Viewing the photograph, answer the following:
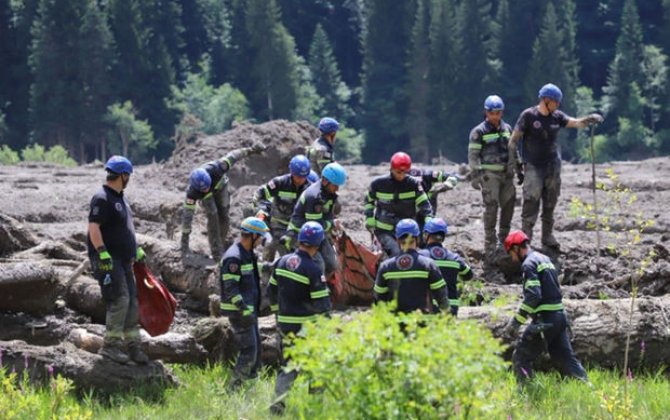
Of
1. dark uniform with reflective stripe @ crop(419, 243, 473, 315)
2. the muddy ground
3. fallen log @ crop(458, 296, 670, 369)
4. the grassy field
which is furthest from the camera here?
the muddy ground

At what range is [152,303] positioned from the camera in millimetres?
12727

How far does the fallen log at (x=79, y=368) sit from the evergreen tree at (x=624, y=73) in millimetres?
52439

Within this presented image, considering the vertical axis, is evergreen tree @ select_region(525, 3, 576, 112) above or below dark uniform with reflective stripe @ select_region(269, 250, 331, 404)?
above

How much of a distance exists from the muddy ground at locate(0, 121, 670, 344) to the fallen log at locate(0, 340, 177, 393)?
108 inches

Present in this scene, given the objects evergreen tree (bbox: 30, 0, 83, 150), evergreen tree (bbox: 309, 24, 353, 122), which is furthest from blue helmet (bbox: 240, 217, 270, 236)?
evergreen tree (bbox: 309, 24, 353, 122)

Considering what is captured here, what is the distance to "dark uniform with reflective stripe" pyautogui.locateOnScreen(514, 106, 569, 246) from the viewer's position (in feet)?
51.4

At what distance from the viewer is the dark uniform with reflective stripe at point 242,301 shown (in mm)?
12000

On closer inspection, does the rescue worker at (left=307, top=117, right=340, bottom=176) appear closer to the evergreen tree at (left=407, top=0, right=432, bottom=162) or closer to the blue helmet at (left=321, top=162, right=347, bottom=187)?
the blue helmet at (left=321, top=162, right=347, bottom=187)

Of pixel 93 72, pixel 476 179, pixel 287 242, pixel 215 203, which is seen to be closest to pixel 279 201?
pixel 287 242

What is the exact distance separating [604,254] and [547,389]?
16.2 ft

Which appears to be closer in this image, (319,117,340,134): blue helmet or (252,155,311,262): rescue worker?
(252,155,311,262): rescue worker

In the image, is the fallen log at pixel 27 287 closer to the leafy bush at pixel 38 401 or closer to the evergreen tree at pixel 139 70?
the leafy bush at pixel 38 401

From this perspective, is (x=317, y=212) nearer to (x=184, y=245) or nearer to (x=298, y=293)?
(x=298, y=293)

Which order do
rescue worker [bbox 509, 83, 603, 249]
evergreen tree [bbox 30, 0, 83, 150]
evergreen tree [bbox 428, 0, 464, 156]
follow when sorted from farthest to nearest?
evergreen tree [bbox 428, 0, 464, 156], evergreen tree [bbox 30, 0, 83, 150], rescue worker [bbox 509, 83, 603, 249]
